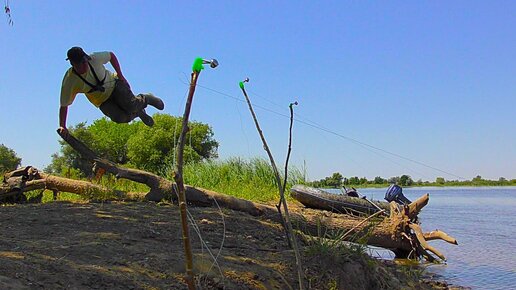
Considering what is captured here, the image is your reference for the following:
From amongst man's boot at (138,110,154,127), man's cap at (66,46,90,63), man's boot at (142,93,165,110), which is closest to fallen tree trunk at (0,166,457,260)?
man's boot at (138,110,154,127)

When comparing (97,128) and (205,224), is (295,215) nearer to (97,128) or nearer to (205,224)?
(205,224)

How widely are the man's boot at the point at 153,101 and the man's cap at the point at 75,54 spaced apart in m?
1.11

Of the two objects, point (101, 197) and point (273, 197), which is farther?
point (273, 197)

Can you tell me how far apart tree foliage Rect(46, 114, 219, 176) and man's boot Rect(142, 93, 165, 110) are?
1668 centimetres

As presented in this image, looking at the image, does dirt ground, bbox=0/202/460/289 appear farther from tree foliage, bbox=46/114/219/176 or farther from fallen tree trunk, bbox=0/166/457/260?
tree foliage, bbox=46/114/219/176

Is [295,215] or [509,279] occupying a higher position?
[295,215]

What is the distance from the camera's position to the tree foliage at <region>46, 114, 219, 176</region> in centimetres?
2744

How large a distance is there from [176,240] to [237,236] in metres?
0.82

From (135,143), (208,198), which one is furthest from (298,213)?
(135,143)

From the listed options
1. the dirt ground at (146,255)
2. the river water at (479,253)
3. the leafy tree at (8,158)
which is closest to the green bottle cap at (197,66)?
the dirt ground at (146,255)

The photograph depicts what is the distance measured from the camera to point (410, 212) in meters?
8.92

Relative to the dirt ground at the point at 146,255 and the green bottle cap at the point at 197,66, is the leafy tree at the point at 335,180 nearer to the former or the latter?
the dirt ground at the point at 146,255

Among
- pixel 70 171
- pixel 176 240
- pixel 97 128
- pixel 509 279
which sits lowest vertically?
pixel 509 279

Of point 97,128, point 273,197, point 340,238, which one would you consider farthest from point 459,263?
point 97,128
